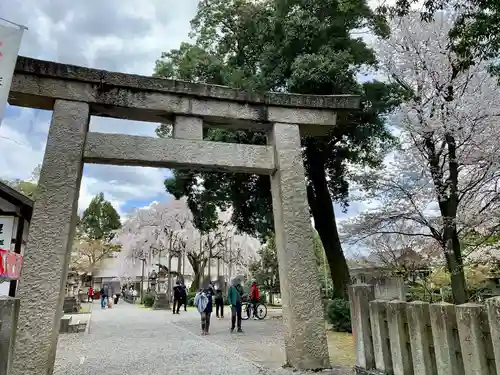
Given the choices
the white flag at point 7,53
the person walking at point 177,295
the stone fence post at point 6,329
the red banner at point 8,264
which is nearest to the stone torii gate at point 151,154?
the white flag at point 7,53

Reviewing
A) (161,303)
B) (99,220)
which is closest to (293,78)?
(161,303)

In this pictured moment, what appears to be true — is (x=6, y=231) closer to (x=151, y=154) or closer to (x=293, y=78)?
(x=151, y=154)

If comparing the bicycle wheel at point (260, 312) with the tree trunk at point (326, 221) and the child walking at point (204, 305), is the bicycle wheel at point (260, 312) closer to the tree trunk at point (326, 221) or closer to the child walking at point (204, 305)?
the tree trunk at point (326, 221)

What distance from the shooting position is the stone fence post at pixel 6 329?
3.30 metres

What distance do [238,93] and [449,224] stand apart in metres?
8.11

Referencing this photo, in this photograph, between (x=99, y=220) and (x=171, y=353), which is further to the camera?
(x=99, y=220)

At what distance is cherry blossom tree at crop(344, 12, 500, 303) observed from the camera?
11641 millimetres

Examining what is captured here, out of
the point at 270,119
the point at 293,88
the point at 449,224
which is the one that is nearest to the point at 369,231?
the point at 449,224

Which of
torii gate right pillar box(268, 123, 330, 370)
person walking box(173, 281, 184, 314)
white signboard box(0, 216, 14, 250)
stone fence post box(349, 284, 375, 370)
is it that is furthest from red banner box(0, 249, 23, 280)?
person walking box(173, 281, 184, 314)

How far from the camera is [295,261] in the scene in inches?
244

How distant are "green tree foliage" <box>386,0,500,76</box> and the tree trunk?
6.98 meters

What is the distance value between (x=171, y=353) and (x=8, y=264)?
3.85 metres

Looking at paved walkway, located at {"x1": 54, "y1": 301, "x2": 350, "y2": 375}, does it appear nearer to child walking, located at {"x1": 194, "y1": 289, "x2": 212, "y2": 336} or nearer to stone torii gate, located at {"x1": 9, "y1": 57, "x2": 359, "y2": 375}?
child walking, located at {"x1": 194, "y1": 289, "x2": 212, "y2": 336}

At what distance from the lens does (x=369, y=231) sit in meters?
14.7
